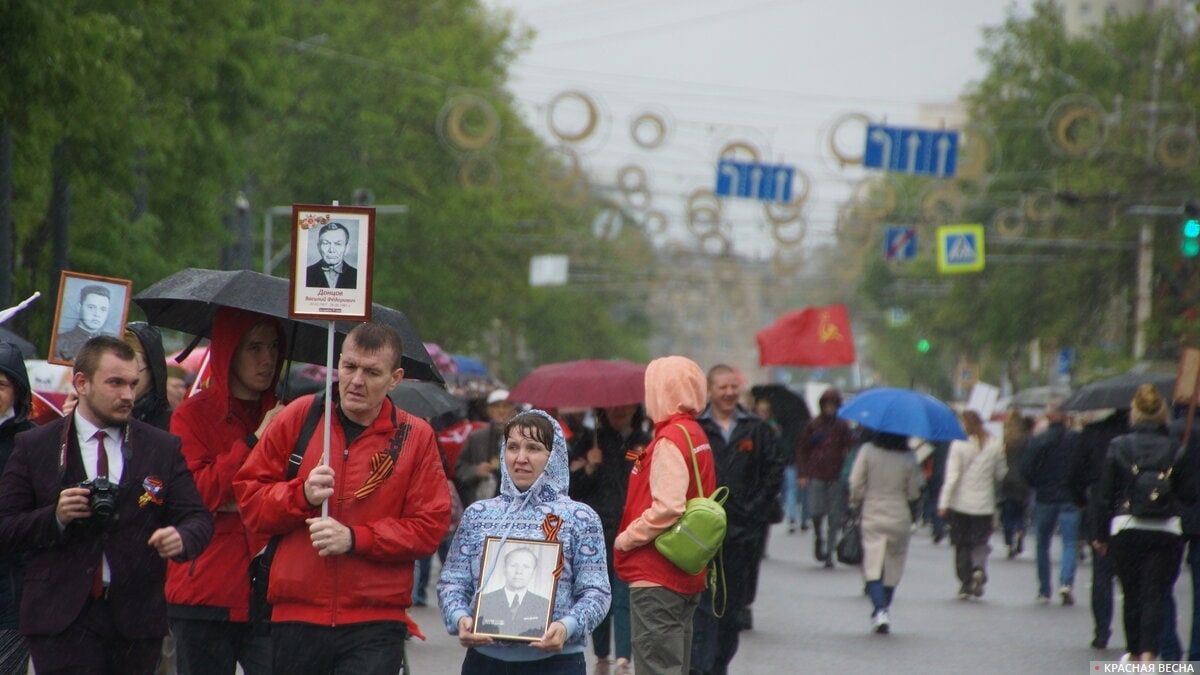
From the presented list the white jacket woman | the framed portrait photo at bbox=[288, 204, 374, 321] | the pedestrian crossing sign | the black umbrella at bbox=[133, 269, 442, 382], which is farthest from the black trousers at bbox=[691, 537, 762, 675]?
the pedestrian crossing sign

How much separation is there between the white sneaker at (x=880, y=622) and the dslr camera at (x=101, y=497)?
932 cm

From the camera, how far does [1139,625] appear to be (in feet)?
37.7

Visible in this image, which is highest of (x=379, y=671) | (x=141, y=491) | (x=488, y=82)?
(x=488, y=82)

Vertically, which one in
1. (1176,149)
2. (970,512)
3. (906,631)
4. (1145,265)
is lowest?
(906,631)

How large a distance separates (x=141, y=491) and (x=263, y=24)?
18498mm

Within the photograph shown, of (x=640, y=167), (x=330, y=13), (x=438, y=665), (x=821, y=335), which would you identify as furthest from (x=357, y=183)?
(x=438, y=665)

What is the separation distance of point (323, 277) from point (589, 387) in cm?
498

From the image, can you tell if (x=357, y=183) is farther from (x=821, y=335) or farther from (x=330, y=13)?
(x=821, y=335)

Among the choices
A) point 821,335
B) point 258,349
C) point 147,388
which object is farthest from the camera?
point 821,335

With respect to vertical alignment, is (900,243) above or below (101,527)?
above

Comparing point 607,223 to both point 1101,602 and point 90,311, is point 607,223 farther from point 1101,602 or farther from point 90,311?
point 90,311

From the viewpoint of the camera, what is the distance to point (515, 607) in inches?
240

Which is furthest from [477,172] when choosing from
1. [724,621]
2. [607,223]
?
[724,621]

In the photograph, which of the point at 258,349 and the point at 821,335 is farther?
the point at 821,335
